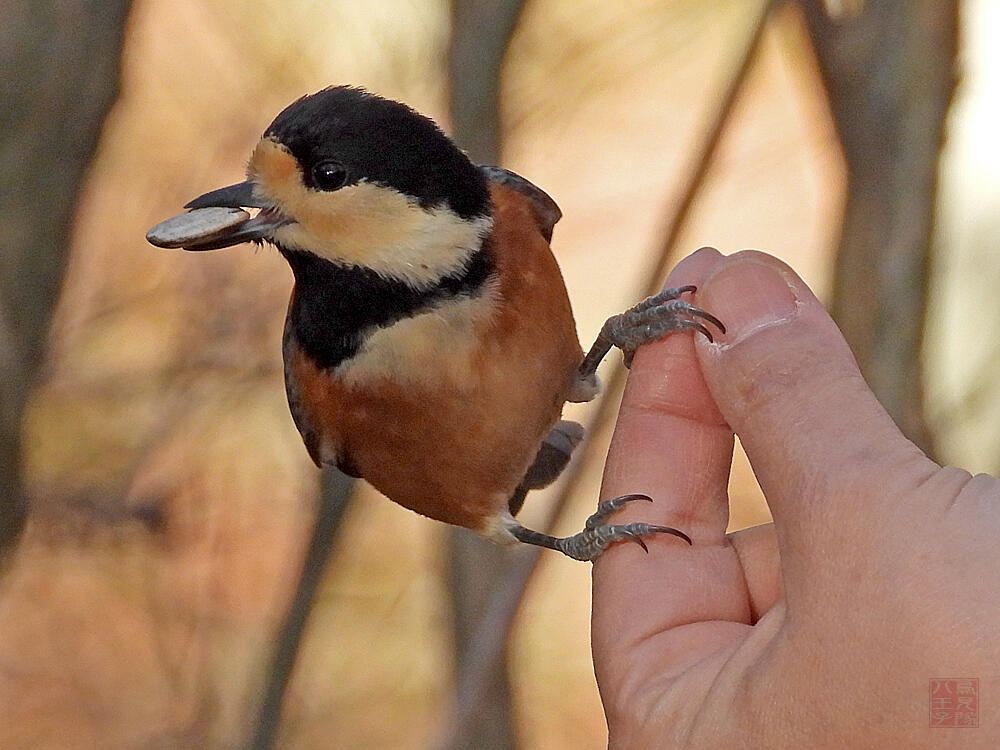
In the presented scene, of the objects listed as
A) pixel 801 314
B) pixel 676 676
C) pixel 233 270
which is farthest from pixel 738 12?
pixel 676 676

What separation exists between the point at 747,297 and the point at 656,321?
115mm

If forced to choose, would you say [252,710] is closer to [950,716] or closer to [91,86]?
[91,86]

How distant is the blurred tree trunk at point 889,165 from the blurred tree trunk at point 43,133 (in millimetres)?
1138

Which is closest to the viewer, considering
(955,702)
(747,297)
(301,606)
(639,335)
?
(955,702)

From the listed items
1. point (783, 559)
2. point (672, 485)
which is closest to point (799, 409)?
point (783, 559)

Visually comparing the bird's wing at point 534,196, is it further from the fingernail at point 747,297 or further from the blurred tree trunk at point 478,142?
the blurred tree trunk at point 478,142

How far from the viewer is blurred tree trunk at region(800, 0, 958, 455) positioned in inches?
66.6

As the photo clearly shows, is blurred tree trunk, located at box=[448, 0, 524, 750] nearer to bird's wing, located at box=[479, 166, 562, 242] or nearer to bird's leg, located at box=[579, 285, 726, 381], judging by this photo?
bird's wing, located at box=[479, 166, 562, 242]

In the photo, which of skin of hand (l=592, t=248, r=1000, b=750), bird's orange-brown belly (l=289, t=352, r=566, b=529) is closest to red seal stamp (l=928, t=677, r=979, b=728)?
skin of hand (l=592, t=248, r=1000, b=750)

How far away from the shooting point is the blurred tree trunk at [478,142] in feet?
5.65

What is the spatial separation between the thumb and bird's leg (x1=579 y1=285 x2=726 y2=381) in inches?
0.6

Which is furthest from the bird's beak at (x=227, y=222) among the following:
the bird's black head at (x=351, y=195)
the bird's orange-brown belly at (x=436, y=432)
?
the bird's orange-brown belly at (x=436, y=432)

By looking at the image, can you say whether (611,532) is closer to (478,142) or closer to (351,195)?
(351,195)

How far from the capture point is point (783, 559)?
2.42 feet
